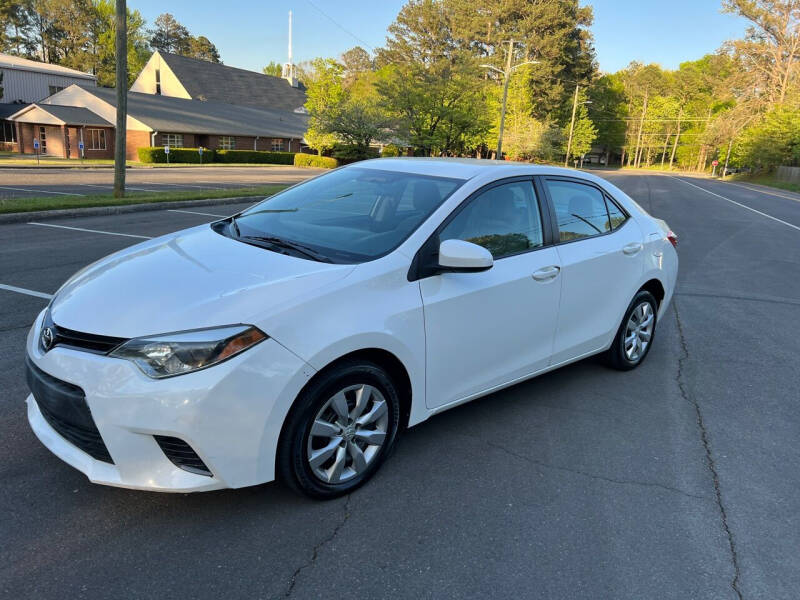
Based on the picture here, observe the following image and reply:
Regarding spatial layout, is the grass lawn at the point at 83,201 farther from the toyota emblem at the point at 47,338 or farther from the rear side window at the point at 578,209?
the rear side window at the point at 578,209

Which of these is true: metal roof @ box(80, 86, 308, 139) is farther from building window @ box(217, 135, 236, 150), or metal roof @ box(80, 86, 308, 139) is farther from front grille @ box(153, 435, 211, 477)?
front grille @ box(153, 435, 211, 477)

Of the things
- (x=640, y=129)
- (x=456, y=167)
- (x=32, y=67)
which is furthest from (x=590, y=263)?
(x=640, y=129)

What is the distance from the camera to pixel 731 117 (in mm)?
57469

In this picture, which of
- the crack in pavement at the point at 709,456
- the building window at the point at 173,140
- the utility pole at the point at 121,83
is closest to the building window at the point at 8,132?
the building window at the point at 173,140

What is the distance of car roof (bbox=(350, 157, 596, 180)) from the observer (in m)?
3.73

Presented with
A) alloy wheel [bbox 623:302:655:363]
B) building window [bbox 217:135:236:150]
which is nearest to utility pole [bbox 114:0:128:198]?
alloy wheel [bbox 623:302:655:363]

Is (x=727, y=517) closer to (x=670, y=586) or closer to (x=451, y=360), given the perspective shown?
(x=670, y=586)

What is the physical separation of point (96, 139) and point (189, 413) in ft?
150

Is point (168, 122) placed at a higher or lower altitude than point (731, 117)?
lower

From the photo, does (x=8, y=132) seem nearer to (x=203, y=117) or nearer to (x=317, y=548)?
(x=203, y=117)

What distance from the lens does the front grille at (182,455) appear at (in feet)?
7.93

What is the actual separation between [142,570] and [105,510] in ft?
1.62

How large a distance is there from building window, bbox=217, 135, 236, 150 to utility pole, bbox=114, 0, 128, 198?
34.8 meters

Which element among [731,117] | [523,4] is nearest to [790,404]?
[731,117]
